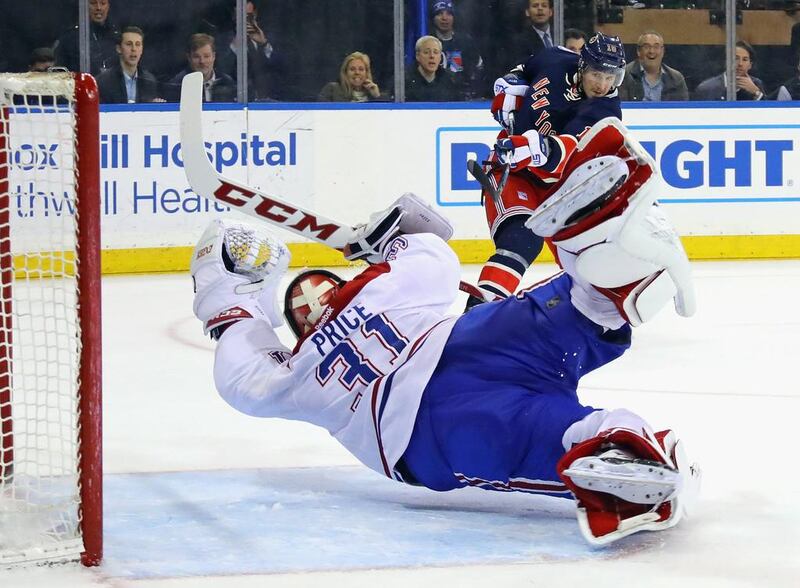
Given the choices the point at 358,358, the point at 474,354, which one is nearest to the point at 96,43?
the point at 358,358

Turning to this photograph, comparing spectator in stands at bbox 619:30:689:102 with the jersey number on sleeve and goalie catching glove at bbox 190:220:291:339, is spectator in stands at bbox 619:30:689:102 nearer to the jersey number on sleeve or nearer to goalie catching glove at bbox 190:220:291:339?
goalie catching glove at bbox 190:220:291:339

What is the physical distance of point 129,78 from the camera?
6.39m

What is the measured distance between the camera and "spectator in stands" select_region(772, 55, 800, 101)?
693 centimetres

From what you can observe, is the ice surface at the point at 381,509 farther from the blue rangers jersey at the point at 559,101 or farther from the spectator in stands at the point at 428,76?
the spectator in stands at the point at 428,76

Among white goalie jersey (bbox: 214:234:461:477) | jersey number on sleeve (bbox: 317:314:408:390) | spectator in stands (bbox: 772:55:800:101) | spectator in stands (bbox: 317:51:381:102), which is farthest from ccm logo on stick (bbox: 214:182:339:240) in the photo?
spectator in stands (bbox: 772:55:800:101)

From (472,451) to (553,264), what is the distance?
15.1 feet

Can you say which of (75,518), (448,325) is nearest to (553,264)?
(448,325)

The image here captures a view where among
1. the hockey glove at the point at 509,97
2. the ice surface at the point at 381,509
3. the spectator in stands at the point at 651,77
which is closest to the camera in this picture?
the ice surface at the point at 381,509

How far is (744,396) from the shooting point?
11.4 feet

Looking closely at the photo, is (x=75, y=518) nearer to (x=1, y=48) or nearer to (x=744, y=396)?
(x=744, y=396)

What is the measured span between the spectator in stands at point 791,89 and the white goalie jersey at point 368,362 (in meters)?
4.86

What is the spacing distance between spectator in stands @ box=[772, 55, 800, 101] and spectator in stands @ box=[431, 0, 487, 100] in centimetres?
148

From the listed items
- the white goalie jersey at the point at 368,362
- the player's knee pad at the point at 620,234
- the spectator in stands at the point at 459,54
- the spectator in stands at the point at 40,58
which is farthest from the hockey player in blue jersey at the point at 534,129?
the spectator in stands at the point at 40,58

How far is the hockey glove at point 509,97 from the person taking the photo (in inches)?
183
